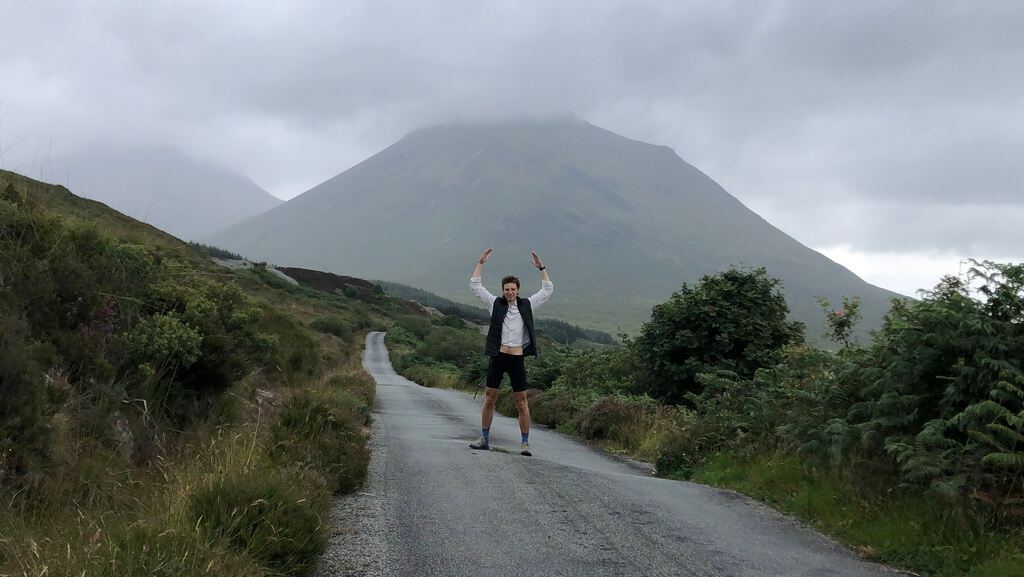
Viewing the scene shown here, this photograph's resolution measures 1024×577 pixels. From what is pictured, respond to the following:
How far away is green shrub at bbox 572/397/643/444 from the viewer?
14223 mm

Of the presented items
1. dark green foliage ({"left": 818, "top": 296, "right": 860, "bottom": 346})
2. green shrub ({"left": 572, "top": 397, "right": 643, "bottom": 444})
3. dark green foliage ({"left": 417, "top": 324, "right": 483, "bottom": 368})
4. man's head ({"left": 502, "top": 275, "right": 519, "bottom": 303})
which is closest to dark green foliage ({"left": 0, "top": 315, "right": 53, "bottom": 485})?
man's head ({"left": 502, "top": 275, "right": 519, "bottom": 303})

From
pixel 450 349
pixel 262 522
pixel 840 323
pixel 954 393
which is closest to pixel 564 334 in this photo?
pixel 450 349

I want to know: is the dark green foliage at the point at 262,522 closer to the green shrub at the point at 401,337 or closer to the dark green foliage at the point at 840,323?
the dark green foliage at the point at 840,323

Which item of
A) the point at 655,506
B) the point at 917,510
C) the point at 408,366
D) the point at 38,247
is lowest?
the point at 408,366

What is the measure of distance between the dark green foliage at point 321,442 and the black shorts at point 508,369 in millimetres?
2134

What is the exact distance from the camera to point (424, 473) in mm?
7680

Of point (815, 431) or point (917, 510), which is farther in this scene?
point (815, 431)

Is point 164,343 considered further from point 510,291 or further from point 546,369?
point 546,369

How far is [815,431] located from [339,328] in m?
70.5

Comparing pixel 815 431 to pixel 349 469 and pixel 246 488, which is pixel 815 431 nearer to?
pixel 349 469

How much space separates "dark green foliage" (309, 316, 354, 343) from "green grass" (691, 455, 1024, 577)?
65.3 metres

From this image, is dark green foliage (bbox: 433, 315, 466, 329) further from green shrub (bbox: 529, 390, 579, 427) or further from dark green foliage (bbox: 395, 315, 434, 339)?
green shrub (bbox: 529, 390, 579, 427)

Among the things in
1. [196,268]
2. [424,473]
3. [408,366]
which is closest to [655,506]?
[424,473]

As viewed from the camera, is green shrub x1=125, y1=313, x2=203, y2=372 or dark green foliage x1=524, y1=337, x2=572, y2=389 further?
dark green foliage x1=524, y1=337, x2=572, y2=389
